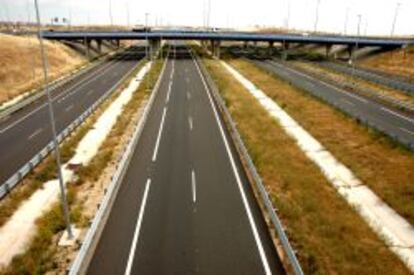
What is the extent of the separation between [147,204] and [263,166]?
1058cm

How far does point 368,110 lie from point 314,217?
3214cm

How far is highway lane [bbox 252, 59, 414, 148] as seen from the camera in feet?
129

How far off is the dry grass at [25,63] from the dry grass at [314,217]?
1860 inches

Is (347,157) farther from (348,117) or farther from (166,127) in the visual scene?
(166,127)

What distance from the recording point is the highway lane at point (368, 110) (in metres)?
39.4

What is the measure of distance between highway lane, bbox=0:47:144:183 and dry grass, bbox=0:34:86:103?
911 centimetres

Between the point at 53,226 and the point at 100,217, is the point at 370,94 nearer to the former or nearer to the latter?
the point at 100,217

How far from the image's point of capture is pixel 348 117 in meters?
44.2

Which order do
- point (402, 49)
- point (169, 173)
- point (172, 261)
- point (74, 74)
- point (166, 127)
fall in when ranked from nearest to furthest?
point (172, 261) < point (169, 173) < point (166, 127) < point (74, 74) < point (402, 49)

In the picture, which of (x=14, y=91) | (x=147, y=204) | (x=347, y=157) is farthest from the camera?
(x=14, y=91)

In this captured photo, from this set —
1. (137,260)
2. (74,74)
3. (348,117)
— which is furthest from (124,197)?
→ (74,74)

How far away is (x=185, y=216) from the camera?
72.4ft

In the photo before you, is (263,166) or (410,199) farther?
(263,166)

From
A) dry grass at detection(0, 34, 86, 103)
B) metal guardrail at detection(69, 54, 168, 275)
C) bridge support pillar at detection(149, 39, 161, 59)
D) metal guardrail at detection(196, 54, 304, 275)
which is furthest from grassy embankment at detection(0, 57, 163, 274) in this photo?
bridge support pillar at detection(149, 39, 161, 59)
